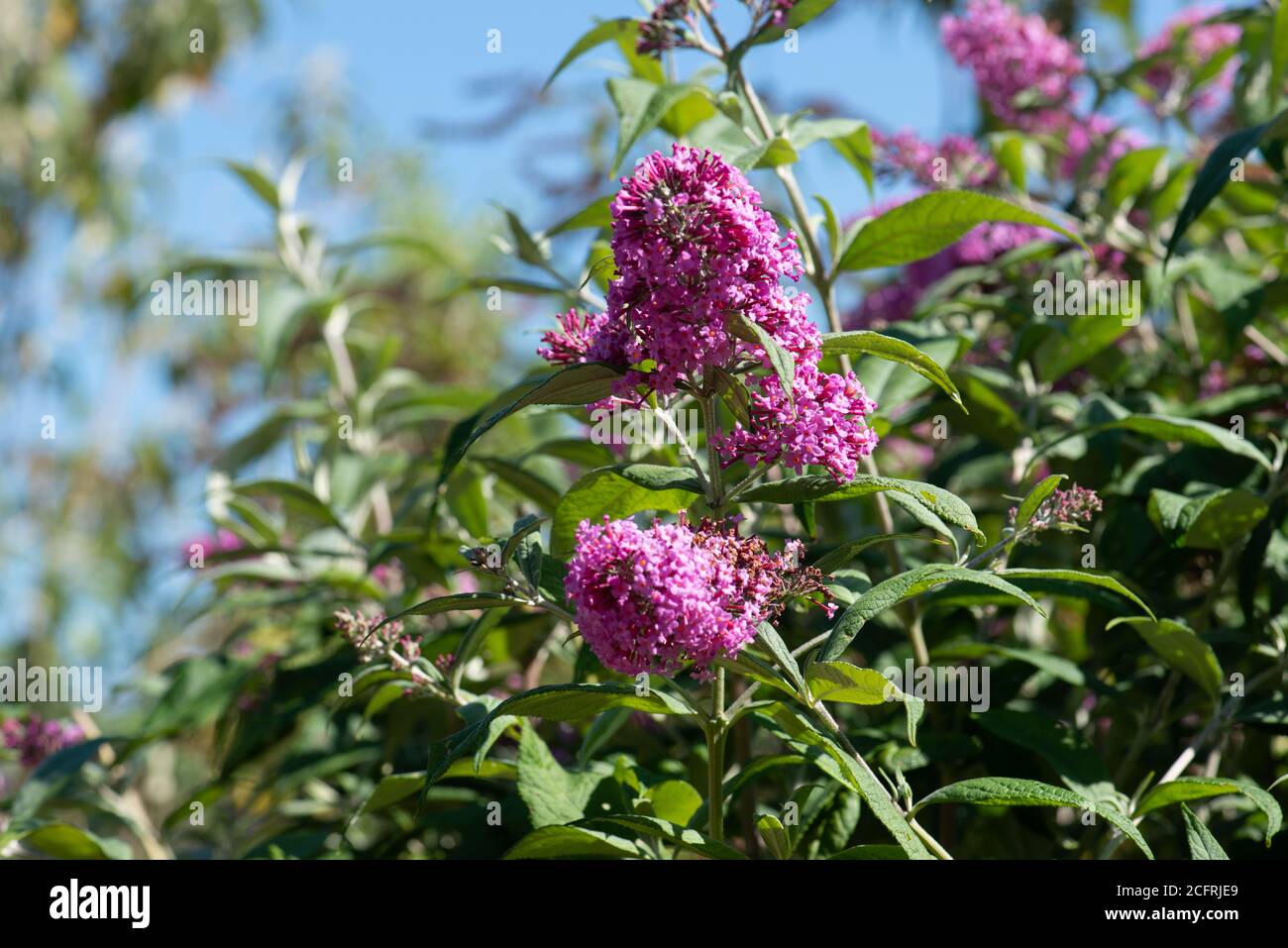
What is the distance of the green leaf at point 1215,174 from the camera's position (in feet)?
5.44

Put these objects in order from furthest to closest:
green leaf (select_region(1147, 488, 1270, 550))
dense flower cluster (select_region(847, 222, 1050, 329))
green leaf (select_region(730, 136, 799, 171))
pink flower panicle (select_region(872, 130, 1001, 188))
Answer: dense flower cluster (select_region(847, 222, 1050, 329)) < pink flower panicle (select_region(872, 130, 1001, 188)) < green leaf (select_region(1147, 488, 1270, 550)) < green leaf (select_region(730, 136, 799, 171))

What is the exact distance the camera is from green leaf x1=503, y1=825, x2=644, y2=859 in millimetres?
1345

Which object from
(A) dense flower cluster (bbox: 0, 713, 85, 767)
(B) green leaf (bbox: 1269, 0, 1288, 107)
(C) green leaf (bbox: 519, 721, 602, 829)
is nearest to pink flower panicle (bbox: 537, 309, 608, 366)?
(C) green leaf (bbox: 519, 721, 602, 829)

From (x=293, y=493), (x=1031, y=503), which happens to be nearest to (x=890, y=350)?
(x=1031, y=503)

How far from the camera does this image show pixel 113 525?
42.5 ft

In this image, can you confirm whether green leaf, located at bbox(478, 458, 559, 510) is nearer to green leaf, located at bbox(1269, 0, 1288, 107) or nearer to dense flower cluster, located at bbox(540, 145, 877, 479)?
dense flower cluster, located at bbox(540, 145, 877, 479)

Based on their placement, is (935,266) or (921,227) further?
(935,266)

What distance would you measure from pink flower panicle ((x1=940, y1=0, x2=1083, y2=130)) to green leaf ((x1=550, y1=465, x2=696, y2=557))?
5.27 ft

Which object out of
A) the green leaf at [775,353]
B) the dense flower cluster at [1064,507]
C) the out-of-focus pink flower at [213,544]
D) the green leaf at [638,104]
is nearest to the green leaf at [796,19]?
the green leaf at [638,104]

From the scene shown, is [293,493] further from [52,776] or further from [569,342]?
[569,342]

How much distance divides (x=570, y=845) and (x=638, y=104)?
1039 millimetres

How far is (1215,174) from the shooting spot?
5.49ft

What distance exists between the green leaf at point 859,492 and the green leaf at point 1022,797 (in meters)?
0.27
